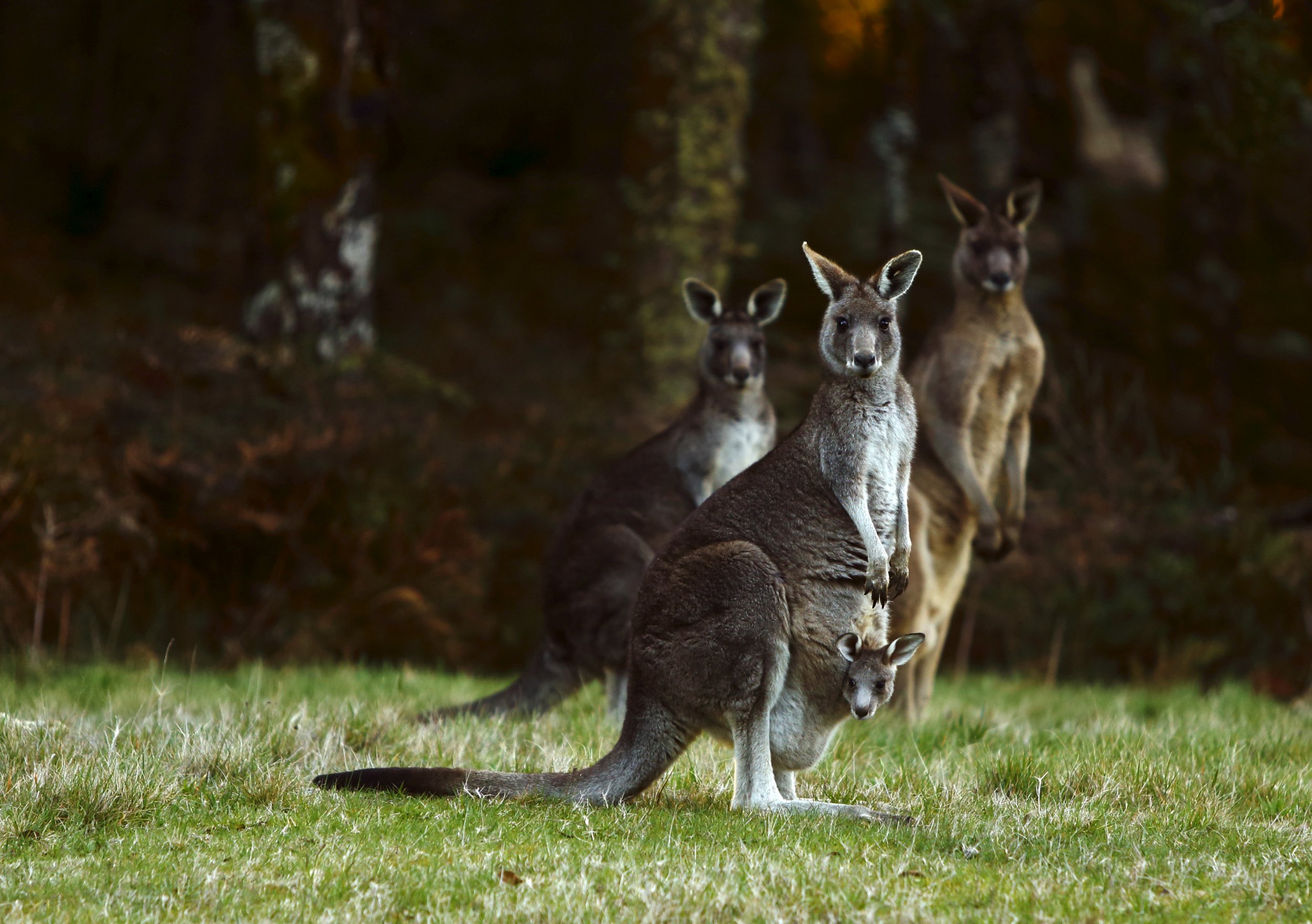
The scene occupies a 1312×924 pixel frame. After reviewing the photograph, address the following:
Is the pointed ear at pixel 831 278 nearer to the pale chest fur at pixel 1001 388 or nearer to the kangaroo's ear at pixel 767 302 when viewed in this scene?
the kangaroo's ear at pixel 767 302

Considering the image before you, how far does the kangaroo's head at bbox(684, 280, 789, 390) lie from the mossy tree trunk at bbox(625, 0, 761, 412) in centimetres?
312

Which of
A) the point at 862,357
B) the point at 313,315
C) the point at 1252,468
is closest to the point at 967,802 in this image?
the point at 862,357

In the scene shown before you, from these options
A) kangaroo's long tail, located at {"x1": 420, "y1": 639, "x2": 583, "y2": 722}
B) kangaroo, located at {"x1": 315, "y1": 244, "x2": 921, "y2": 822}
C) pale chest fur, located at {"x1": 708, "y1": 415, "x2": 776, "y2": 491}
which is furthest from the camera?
pale chest fur, located at {"x1": 708, "y1": 415, "x2": 776, "y2": 491}

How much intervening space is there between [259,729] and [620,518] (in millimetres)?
2378

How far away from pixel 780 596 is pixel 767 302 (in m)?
3.17

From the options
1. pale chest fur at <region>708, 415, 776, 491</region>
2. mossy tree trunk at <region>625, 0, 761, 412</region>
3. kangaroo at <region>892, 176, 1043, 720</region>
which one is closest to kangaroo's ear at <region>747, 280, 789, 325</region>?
pale chest fur at <region>708, 415, 776, 491</region>

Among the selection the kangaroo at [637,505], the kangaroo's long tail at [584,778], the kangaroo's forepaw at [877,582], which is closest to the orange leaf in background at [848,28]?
the kangaroo at [637,505]

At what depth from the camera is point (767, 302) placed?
295 inches

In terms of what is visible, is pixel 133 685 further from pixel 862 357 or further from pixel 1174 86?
pixel 1174 86

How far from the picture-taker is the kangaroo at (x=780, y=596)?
454cm

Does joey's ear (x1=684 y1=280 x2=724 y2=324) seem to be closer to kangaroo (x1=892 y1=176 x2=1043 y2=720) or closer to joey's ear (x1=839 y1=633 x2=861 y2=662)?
kangaroo (x1=892 y1=176 x2=1043 y2=720)

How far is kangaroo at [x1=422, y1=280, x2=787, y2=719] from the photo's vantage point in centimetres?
682

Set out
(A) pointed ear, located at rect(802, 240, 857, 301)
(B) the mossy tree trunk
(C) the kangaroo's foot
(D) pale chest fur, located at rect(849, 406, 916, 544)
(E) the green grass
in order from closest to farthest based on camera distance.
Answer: (E) the green grass
(C) the kangaroo's foot
(D) pale chest fur, located at rect(849, 406, 916, 544)
(A) pointed ear, located at rect(802, 240, 857, 301)
(B) the mossy tree trunk

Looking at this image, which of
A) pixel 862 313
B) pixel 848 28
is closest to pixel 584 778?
pixel 862 313
